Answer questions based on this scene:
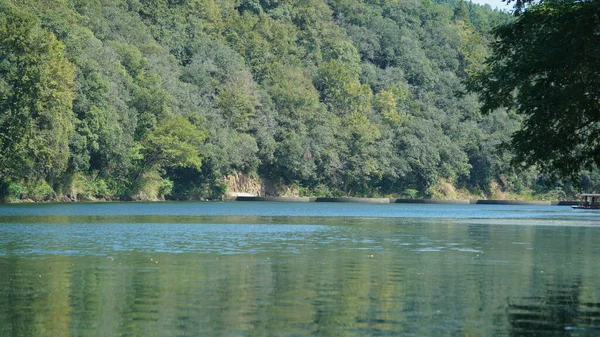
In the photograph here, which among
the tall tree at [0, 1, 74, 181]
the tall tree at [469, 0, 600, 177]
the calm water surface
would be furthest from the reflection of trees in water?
the tall tree at [0, 1, 74, 181]

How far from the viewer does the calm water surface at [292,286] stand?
72.0 ft

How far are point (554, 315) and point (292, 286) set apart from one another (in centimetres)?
809

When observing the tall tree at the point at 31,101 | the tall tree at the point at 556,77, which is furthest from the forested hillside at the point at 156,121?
the tall tree at the point at 556,77

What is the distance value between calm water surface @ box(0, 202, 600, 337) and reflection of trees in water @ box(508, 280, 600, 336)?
3 centimetres

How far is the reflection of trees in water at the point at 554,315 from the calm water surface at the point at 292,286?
33mm

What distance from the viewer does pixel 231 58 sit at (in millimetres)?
186875

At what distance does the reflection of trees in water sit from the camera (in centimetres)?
2162

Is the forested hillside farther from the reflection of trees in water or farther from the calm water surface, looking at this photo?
the reflection of trees in water

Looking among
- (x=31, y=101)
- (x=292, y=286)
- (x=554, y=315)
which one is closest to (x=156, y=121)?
(x=31, y=101)

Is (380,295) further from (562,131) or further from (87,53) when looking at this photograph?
(87,53)

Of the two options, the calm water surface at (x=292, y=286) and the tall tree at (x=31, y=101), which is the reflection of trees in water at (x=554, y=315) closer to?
the calm water surface at (x=292, y=286)

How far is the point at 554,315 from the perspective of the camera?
23891mm

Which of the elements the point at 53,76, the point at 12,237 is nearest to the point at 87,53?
the point at 53,76

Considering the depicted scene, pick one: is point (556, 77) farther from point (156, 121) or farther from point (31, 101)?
point (156, 121)
